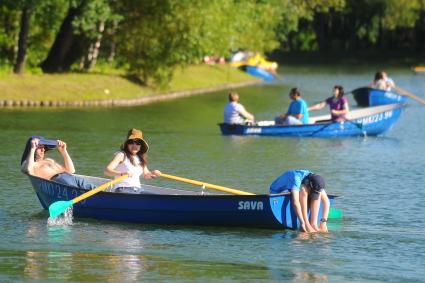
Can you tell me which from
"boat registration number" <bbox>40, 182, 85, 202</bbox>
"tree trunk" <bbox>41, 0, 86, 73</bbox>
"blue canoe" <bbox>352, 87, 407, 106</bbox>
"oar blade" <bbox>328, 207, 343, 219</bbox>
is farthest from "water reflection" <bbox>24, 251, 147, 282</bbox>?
"tree trunk" <bbox>41, 0, 86, 73</bbox>

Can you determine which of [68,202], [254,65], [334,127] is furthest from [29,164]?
[254,65]

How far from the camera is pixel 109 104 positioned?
158ft

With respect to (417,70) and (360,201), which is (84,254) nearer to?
(360,201)

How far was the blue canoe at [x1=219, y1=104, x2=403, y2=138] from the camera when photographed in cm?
3641

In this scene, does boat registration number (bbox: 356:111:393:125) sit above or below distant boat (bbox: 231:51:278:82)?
below

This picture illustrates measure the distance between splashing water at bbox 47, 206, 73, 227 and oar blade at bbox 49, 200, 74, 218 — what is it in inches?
11.6

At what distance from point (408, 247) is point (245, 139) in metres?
17.1

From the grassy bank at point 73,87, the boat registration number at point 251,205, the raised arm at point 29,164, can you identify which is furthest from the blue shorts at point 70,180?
the grassy bank at point 73,87

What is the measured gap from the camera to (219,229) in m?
20.2

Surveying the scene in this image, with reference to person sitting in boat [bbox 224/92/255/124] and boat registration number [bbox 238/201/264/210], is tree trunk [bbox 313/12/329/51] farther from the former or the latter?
boat registration number [bbox 238/201/264/210]

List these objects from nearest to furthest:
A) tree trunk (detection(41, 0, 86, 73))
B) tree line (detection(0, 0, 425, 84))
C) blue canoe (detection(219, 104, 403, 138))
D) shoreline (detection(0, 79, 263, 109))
A: blue canoe (detection(219, 104, 403, 138)) → shoreline (detection(0, 79, 263, 109)) → tree line (detection(0, 0, 425, 84)) → tree trunk (detection(41, 0, 86, 73))

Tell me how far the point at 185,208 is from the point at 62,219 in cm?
212

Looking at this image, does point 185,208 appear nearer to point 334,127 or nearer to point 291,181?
point 291,181

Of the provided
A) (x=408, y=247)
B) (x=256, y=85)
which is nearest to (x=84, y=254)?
(x=408, y=247)
